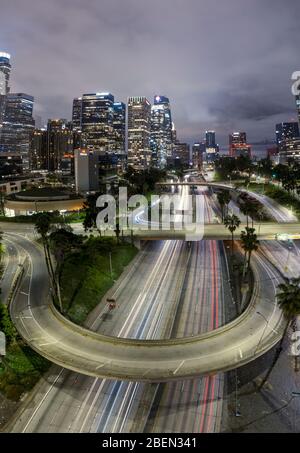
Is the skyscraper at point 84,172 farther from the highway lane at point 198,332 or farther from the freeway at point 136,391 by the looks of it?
the freeway at point 136,391

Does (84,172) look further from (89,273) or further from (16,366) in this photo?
(16,366)

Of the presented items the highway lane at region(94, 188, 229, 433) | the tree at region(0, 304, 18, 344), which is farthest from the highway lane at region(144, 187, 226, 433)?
the tree at region(0, 304, 18, 344)

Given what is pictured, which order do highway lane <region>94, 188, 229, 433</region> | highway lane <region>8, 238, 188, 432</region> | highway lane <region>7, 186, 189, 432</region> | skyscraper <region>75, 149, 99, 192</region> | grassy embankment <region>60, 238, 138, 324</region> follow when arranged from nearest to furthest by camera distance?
1. highway lane <region>94, 188, 229, 433</region>
2. highway lane <region>8, 238, 188, 432</region>
3. highway lane <region>7, 186, 189, 432</region>
4. grassy embankment <region>60, 238, 138, 324</region>
5. skyscraper <region>75, 149, 99, 192</region>

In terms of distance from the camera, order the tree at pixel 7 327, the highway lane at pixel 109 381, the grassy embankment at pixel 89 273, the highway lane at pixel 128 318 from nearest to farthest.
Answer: the highway lane at pixel 109 381 → the highway lane at pixel 128 318 → the tree at pixel 7 327 → the grassy embankment at pixel 89 273

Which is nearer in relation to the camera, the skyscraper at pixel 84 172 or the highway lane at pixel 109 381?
the highway lane at pixel 109 381

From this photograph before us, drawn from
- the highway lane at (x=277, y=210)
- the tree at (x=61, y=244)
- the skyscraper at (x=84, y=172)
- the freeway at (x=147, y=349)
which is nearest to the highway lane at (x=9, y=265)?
the tree at (x=61, y=244)

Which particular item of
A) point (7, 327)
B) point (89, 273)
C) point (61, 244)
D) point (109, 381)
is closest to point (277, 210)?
point (89, 273)

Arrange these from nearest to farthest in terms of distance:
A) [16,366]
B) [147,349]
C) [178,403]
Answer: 1. [178,403]
2. [147,349]
3. [16,366]

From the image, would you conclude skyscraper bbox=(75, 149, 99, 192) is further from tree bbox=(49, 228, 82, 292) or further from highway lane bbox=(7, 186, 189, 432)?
tree bbox=(49, 228, 82, 292)

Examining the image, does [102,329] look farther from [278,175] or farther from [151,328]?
[278,175]
